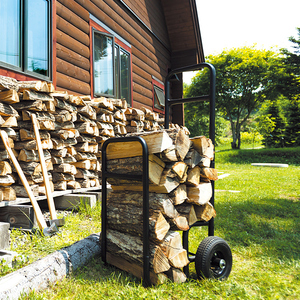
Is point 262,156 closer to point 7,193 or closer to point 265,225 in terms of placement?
point 265,225

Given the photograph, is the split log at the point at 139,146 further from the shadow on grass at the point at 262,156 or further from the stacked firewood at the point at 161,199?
the shadow on grass at the point at 262,156

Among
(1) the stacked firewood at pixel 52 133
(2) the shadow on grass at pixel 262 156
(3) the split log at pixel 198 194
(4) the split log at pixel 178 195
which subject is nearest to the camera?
(4) the split log at pixel 178 195

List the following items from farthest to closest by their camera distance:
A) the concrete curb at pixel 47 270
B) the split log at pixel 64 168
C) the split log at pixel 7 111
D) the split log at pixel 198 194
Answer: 1. the split log at pixel 64 168
2. the split log at pixel 7 111
3. the split log at pixel 198 194
4. the concrete curb at pixel 47 270

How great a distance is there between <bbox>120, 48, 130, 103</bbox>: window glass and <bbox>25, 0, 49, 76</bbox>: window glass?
9.03 feet

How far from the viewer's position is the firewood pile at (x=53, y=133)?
3.17 m

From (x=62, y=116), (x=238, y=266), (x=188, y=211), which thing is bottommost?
(x=238, y=266)

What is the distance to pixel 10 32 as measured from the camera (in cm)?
391

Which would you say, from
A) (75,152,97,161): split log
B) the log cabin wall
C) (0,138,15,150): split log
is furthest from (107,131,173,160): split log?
the log cabin wall

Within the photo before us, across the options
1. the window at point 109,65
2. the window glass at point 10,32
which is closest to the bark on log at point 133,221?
the window glass at point 10,32

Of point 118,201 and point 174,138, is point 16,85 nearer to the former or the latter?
point 118,201

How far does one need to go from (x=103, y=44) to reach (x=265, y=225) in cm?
517

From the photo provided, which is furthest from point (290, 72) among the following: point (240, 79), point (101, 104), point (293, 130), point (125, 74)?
point (101, 104)

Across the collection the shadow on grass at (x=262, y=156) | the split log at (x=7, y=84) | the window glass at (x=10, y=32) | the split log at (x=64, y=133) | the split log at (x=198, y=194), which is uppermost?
the window glass at (x=10, y=32)

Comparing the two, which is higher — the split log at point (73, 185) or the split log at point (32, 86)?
the split log at point (32, 86)
